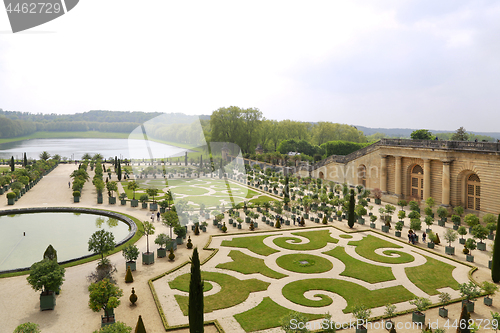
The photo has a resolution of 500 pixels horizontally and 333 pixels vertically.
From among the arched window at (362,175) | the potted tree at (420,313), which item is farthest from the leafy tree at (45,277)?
the arched window at (362,175)

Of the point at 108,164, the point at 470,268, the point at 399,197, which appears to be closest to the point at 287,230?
the point at 470,268

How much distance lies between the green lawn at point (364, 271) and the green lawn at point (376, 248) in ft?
5.05

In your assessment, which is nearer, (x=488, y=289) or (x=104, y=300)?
(x=104, y=300)

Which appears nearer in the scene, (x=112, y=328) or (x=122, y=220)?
(x=112, y=328)

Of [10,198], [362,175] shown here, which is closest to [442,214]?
[362,175]

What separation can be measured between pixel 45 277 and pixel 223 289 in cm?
1017

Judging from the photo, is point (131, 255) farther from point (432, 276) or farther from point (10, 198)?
point (10, 198)

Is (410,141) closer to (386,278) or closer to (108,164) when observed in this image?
(386,278)

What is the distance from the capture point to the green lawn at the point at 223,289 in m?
19.2

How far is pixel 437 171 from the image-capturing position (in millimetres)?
42625

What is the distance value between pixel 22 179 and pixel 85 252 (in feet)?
108

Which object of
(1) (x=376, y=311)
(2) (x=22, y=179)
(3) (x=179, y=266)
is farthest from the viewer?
(2) (x=22, y=179)

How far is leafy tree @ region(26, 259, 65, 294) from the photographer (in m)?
18.7

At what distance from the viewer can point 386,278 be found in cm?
→ 2308
